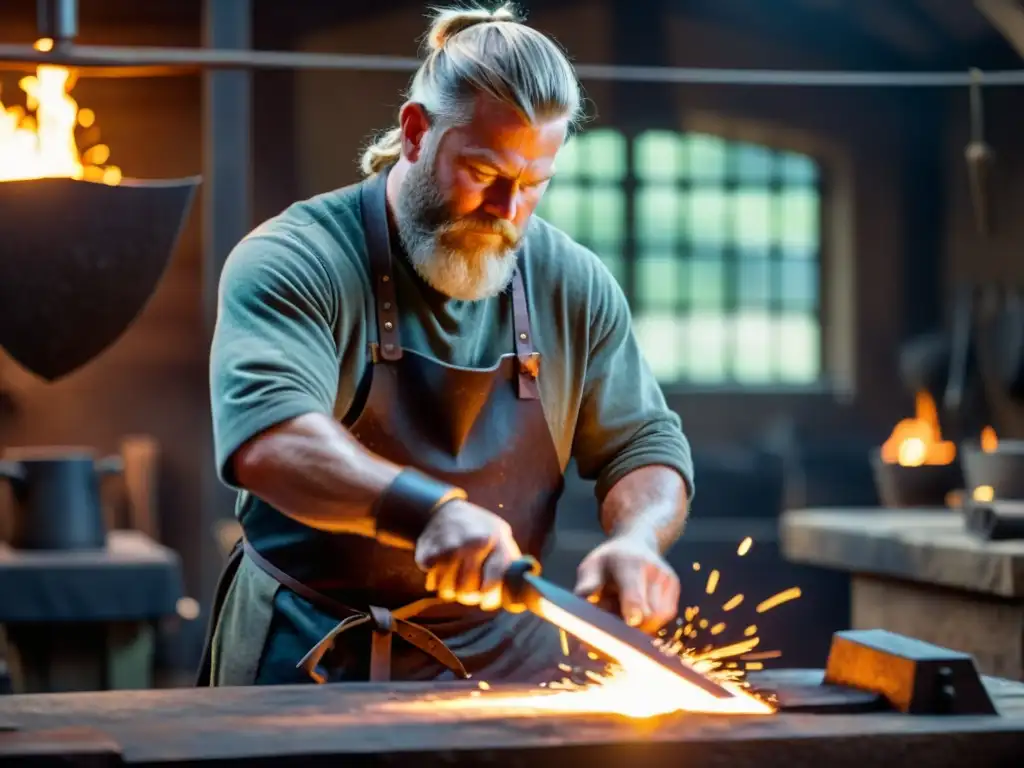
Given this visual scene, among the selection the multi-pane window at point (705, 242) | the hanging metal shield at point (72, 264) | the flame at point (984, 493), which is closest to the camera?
the hanging metal shield at point (72, 264)

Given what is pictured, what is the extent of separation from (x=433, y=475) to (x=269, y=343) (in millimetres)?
426

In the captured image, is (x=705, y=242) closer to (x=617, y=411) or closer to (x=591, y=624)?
(x=617, y=411)

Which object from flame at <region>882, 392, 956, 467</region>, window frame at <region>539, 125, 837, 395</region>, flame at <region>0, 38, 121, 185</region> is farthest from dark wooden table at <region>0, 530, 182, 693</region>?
window frame at <region>539, 125, 837, 395</region>

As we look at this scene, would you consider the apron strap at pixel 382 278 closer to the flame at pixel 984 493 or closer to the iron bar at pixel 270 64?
the iron bar at pixel 270 64

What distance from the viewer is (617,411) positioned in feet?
10.8

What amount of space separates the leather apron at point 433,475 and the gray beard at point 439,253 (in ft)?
0.20

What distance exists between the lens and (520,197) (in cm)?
302

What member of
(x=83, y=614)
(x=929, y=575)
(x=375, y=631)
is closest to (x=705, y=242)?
(x=83, y=614)

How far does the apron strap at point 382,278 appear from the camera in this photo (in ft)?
10.1

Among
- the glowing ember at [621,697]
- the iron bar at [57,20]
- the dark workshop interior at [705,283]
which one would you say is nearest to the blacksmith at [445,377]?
the glowing ember at [621,697]

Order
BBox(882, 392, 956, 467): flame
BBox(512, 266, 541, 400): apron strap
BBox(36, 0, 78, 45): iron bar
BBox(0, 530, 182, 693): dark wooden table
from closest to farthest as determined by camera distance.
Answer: BBox(512, 266, 541, 400): apron strap < BBox(36, 0, 78, 45): iron bar < BBox(0, 530, 182, 693): dark wooden table < BBox(882, 392, 956, 467): flame

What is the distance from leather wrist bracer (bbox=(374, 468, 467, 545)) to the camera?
8.21 ft

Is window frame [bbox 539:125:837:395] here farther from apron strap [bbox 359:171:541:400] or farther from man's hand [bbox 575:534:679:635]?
man's hand [bbox 575:534:679:635]

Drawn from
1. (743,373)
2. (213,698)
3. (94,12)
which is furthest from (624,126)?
(213,698)
